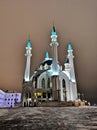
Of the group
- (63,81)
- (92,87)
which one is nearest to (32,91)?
(63,81)

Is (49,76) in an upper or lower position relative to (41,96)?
upper

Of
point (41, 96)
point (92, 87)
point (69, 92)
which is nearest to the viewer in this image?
point (41, 96)

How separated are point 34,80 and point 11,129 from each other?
4528 cm

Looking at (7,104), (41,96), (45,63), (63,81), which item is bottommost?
(7,104)

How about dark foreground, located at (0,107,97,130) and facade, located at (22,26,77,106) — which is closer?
dark foreground, located at (0,107,97,130)

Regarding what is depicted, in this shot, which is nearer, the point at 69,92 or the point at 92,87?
the point at 69,92

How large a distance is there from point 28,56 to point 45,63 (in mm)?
8285

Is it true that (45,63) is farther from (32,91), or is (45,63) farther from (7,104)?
(7,104)

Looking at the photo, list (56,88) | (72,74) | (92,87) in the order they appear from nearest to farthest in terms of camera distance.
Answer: (56,88) < (72,74) < (92,87)

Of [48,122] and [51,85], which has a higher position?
[51,85]

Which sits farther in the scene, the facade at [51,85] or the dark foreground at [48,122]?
the facade at [51,85]

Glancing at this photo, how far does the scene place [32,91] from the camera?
44969mm

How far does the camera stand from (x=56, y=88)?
41062mm

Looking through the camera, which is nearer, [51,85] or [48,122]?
[48,122]
